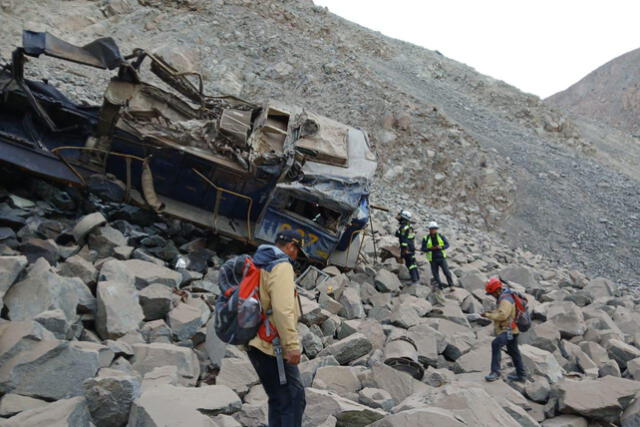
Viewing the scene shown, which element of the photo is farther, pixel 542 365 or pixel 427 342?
pixel 427 342

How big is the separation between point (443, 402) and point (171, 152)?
16.1 ft

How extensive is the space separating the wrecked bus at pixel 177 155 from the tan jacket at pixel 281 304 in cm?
410

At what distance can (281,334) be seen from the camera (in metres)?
2.92

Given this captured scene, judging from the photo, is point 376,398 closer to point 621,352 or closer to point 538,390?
point 538,390

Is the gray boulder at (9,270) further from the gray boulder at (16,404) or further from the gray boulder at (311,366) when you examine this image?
the gray boulder at (311,366)

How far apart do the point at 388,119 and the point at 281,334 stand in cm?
1590

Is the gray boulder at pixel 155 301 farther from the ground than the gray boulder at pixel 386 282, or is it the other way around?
the gray boulder at pixel 386 282

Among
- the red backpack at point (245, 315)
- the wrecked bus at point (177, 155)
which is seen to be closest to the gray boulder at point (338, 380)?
the red backpack at point (245, 315)

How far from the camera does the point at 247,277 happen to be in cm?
303

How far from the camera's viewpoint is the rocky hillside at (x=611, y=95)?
5072 cm

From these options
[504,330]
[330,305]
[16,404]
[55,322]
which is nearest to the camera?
[16,404]

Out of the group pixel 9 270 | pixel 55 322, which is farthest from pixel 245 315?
pixel 9 270

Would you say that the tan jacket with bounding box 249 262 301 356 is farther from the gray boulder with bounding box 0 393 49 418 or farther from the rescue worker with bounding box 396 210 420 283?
the rescue worker with bounding box 396 210 420 283

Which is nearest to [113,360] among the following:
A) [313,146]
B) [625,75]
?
[313,146]
